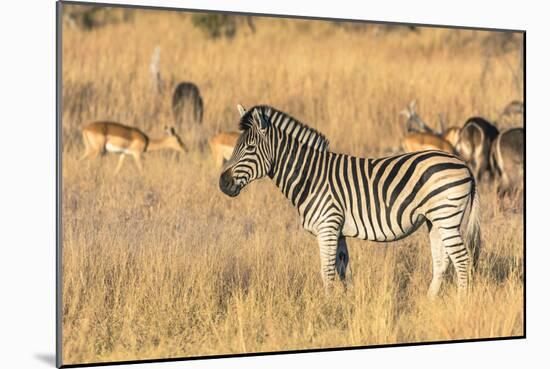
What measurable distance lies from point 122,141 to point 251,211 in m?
1.32

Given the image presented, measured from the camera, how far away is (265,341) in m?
9.07

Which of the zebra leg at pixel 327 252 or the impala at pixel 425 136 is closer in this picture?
the zebra leg at pixel 327 252

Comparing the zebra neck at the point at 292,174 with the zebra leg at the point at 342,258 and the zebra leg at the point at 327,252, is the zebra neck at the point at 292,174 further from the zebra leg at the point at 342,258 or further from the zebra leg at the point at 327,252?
the zebra leg at the point at 342,258

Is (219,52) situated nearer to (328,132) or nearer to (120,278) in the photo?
(328,132)

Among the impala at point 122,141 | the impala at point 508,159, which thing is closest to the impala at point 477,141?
the impala at point 508,159

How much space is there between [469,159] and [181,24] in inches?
112

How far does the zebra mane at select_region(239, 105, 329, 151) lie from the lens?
30.3ft

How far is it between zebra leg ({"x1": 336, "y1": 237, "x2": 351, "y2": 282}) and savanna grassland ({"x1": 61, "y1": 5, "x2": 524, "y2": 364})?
13 centimetres

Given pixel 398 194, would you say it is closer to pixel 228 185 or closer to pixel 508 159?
pixel 228 185

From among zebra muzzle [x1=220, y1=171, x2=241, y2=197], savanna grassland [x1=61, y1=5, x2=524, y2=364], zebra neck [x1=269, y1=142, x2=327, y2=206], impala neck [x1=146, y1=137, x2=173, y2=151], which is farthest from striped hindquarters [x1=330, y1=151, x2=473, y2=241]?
impala neck [x1=146, y1=137, x2=173, y2=151]

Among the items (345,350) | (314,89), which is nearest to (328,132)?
(314,89)

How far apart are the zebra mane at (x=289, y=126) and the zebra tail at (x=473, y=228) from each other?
1258mm

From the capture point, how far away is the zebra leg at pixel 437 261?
954cm

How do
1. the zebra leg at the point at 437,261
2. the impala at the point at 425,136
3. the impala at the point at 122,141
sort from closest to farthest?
the zebra leg at the point at 437,261 → the impala at the point at 122,141 → the impala at the point at 425,136
